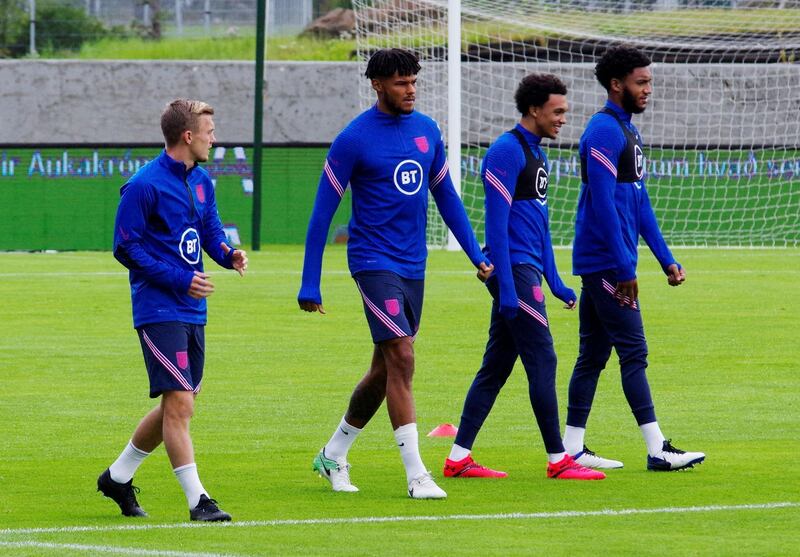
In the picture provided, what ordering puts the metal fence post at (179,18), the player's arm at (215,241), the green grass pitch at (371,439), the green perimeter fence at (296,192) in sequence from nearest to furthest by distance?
the green grass pitch at (371,439), the player's arm at (215,241), the green perimeter fence at (296,192), the metal fence post at (179,18)

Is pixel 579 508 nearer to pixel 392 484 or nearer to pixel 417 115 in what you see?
→ pixel 392 484

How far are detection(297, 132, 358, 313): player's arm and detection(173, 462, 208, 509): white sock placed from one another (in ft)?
3.69

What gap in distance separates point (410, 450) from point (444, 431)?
2420mm

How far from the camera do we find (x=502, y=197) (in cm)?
862

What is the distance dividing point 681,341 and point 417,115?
26.4 ft

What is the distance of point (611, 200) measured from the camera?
9.04 metres

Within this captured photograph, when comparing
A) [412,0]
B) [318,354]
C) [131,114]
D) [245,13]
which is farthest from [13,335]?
[245,13]

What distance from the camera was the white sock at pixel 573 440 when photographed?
916cm

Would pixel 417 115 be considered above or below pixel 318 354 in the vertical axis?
above

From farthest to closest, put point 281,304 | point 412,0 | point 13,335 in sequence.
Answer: point 412,0
point 281,304
point 13,335

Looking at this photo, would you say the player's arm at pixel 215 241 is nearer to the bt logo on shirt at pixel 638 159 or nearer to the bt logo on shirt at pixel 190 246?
the bt logo on shirt at pixel 190 246

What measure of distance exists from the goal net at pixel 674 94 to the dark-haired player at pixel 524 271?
21.5 metres

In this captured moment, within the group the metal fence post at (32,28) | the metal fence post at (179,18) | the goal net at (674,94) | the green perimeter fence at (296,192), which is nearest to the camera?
the goal net at (674,94)

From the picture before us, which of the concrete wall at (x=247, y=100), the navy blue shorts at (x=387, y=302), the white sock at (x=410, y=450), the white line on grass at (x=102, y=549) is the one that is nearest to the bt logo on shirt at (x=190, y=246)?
the navy blue shorts at (x=387, y=302)
